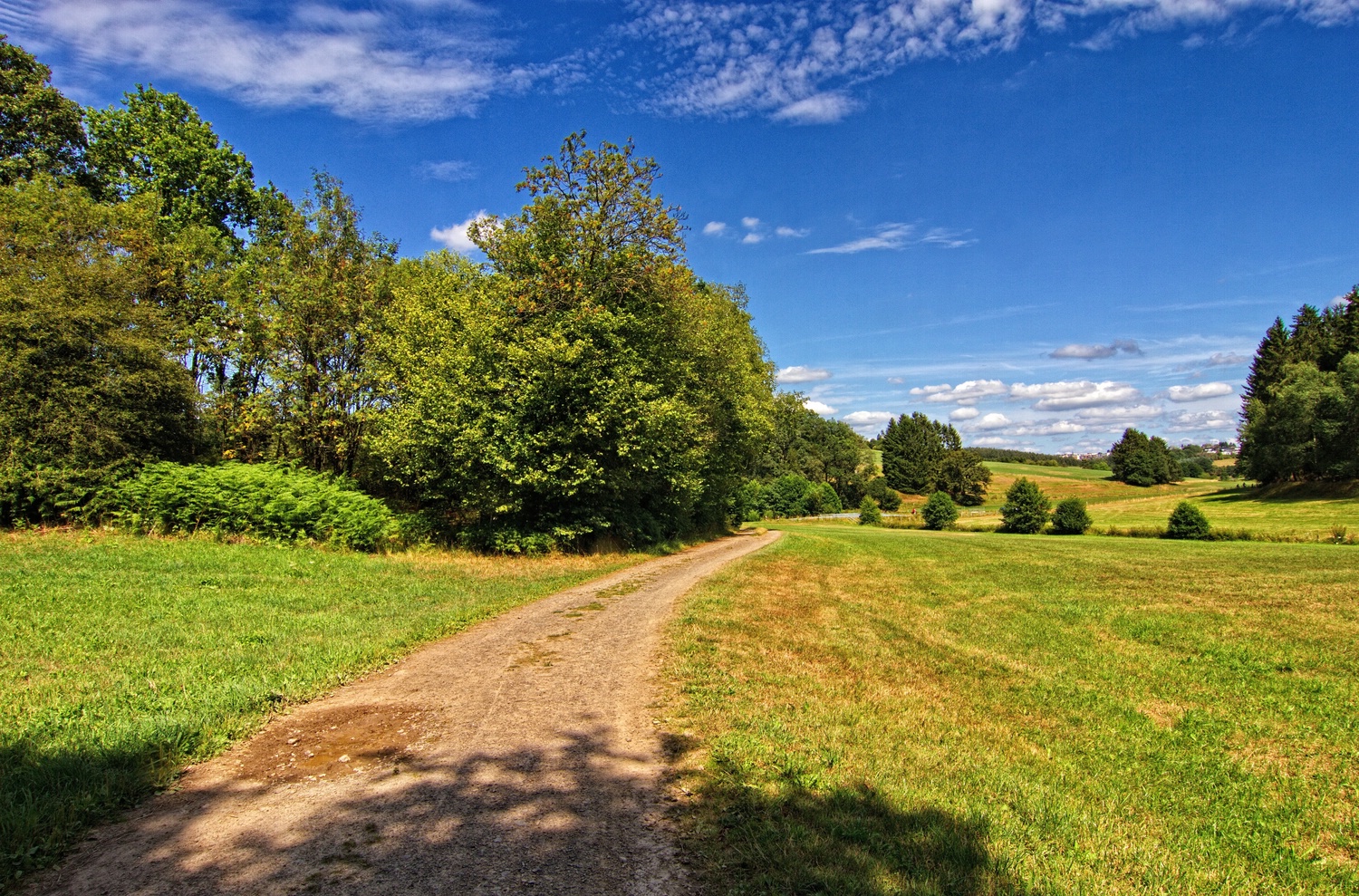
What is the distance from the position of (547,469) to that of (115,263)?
638 inches

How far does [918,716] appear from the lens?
678 centimetres

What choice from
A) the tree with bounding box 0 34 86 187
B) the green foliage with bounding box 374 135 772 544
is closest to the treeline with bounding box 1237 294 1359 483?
the green foliage with bounding box 374 135 772 544

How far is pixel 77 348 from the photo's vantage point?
18625 millimetres

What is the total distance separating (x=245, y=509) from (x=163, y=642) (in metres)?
11.5

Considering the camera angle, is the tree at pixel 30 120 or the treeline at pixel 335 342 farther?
the tree at pixel 30 120

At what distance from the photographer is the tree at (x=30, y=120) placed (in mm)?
25359

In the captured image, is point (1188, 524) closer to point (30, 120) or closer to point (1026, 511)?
point (1026, 511)

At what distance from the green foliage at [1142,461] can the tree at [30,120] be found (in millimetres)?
110401

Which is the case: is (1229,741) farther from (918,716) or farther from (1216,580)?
(1216,580)

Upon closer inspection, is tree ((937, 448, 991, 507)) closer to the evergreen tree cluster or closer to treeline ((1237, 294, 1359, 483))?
the evergreen tree cluster

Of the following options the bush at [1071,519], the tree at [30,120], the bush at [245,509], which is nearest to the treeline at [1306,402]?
the bush at [1071,519]

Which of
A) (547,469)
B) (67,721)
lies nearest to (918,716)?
(67,721)

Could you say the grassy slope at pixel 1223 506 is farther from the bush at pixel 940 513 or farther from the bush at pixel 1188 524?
the bush at pixel 1188 524

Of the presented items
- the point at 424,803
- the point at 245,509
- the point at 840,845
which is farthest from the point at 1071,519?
the point at 424,803
